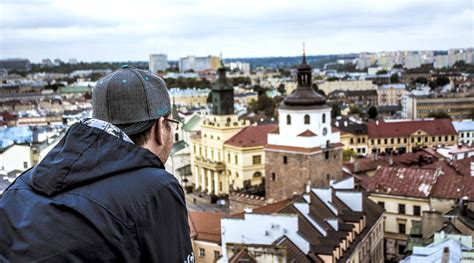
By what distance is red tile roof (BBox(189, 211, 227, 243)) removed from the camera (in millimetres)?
22234

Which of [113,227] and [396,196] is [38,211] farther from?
[396,196]

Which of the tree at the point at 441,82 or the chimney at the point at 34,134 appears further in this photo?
the tree at the point at 441,82

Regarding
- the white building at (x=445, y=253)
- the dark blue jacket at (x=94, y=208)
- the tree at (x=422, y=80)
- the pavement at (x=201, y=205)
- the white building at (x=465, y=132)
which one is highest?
the dark blue jacket at (x=94, y=208)

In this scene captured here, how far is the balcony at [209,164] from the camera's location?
42956 millimetres

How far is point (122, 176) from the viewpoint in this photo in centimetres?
182

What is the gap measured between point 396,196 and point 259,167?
1530cm

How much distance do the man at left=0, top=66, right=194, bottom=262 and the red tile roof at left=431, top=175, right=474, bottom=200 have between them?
24263 millimetres

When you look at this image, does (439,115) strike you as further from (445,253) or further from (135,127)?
(135,127)

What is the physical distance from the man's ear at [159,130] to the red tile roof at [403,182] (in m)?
25.3

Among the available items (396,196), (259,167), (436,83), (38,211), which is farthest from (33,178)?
(436,83)

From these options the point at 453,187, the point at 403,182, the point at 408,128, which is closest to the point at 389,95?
the point at 408,128

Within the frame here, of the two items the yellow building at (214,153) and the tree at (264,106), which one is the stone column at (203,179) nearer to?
the yellow building at (214,153)

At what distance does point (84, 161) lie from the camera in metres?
1.79

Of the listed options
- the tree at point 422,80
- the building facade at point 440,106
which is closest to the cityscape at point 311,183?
the building facade at point 440,106
